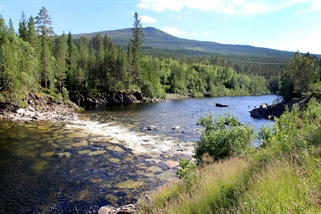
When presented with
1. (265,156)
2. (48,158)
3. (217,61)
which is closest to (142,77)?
(48,158)

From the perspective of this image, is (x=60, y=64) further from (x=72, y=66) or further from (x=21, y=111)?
(x=21, y=111)

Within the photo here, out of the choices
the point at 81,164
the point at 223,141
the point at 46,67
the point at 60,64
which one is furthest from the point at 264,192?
the point at 60,64

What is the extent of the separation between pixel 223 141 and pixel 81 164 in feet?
39.7

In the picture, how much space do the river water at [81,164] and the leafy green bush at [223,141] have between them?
188 cm

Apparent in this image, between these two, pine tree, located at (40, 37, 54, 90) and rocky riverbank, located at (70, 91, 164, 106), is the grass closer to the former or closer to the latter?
pine tree, located at (40, 37, 54, 90)

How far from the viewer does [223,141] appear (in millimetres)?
13383

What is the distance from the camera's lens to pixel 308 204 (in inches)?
162

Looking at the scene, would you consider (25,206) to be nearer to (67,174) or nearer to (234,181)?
(67,174)

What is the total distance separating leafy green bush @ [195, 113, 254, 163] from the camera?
495 inches

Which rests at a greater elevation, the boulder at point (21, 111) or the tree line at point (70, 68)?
the tree line at point (70, 68)

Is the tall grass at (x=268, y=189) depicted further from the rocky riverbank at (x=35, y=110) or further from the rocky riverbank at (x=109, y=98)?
the rocky riverbank at (x=109, y=98)

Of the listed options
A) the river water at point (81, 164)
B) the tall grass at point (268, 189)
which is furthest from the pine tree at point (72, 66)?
the tall grass at point (268, 189)

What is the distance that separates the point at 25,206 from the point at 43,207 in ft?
3.44

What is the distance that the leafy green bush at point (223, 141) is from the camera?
12570 mm
